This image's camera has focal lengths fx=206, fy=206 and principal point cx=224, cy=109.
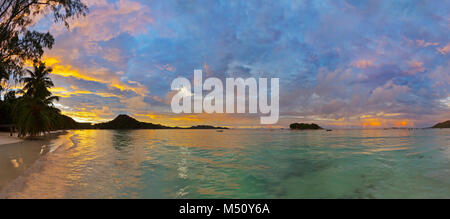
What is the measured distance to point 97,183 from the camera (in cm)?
859

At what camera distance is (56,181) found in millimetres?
8555

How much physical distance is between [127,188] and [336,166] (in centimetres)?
1289

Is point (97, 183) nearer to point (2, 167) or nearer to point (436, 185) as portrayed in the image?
point (2, 167)
